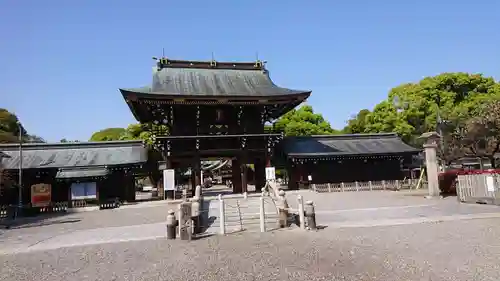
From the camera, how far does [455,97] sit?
1834 inches

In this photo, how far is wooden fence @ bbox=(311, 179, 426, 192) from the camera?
27109 mm

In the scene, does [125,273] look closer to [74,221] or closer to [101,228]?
[101,228]

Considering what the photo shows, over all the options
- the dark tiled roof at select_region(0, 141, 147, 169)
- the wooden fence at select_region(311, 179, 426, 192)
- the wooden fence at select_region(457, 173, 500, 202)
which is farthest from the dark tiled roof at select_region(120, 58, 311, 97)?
the wooden fence at select_region(457, 173, 500, 202)

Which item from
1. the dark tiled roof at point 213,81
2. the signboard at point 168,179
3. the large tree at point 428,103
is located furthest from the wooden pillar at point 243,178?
the large tree at point 428,103

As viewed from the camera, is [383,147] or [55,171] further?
[383,147]

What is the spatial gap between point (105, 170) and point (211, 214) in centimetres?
1240

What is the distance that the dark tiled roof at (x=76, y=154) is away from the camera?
25.2 meters

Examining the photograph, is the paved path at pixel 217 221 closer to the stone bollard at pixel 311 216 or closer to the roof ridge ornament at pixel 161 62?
the stone bollard at pixel 311 216

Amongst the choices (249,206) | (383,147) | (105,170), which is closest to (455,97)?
(383,147)

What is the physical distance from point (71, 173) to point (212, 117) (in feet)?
35.9

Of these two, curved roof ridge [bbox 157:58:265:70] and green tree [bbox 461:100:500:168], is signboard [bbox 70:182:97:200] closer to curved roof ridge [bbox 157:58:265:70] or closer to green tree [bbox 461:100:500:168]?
curved roof ridge [bbox 157:58:265:70]

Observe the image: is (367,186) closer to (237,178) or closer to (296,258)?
(237,178)

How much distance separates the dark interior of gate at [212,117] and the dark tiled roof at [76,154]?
10.00 ft

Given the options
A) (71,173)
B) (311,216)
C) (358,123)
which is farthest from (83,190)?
(358,123)
